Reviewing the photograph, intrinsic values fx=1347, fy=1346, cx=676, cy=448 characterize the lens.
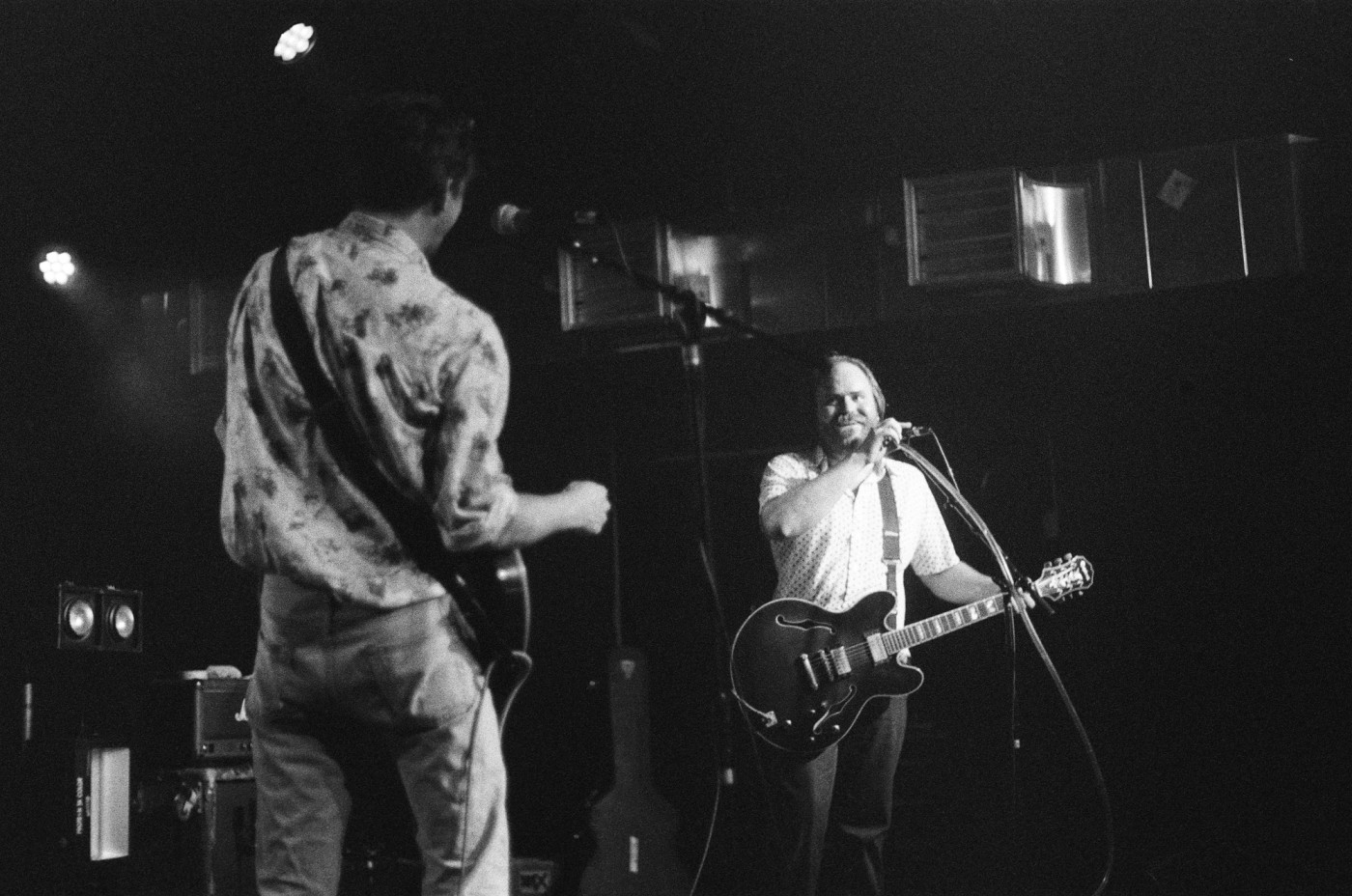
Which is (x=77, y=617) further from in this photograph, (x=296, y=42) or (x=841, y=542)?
(x=841, y=542)

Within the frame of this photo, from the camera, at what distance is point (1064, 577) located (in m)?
4.13

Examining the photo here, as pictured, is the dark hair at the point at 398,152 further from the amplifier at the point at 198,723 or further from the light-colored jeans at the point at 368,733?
the amplifier at the point at 198,723

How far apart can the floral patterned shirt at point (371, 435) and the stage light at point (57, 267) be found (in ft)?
13.6

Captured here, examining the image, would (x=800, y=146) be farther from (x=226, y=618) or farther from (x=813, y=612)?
(x=226, y=618)

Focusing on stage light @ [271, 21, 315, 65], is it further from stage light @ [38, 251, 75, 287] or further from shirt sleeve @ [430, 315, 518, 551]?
shirt sleeve @ [430, 315, 518, 551]

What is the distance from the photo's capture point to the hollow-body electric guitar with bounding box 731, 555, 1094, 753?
12.4 ft

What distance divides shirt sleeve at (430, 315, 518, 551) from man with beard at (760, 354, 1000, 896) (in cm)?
166

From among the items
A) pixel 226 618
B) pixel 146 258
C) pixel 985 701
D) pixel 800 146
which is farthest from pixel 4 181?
pixel 985 701

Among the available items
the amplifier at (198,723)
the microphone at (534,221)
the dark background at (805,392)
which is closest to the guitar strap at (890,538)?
the dark background at (805,392)

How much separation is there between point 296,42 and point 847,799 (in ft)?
9.58

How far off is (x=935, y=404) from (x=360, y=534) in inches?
141

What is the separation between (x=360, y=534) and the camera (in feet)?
6.29

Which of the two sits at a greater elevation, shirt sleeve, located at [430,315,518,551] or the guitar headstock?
shirt sleeve, located at [430,315,518,551]

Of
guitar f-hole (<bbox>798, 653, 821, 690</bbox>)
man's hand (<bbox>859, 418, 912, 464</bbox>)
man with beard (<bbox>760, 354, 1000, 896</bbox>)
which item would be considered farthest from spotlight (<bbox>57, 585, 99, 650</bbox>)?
man's hand (<bbox>859, 418, 912, 464</bbox>)
